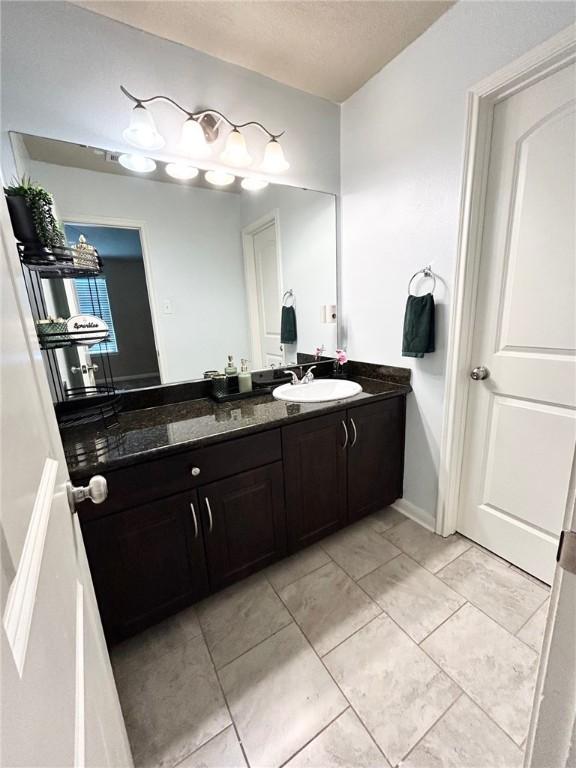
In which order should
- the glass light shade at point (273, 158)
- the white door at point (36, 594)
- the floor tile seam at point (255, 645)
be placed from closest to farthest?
the white door at point (36, 594)
the floor tile seam at point (255, 645)
the glass light shade at point (273, 158)

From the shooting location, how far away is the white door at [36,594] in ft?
0.89

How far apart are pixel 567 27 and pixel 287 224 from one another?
132cm

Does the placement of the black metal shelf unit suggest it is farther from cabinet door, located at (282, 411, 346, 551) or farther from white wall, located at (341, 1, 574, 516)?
white wall, located at (341, 1, 574, 516)

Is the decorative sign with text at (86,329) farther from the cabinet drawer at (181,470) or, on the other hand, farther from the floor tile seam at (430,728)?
the floor tile seam at (430,728)

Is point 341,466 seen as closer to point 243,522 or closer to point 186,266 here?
point 243,522

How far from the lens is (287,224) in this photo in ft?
6.44

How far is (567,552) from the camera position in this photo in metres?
0.45

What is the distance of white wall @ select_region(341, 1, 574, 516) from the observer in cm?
127

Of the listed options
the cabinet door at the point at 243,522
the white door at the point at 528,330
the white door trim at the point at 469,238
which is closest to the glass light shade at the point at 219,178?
the white door trim at the point at 469,238

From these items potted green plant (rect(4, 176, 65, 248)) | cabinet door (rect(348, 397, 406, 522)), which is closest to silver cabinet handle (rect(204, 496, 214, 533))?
cabinet door (rect(348, 397, 406, 522))

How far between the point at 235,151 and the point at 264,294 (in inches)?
28.8

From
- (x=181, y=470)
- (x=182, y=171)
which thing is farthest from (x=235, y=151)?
(x=181, y=470)

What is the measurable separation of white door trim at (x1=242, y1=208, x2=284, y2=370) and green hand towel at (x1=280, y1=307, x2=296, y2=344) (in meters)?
0.18

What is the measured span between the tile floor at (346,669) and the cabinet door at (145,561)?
200 mm
